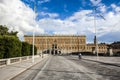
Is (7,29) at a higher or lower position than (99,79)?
higher

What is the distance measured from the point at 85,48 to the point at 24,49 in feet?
477

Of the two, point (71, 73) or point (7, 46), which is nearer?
point (71, 73)

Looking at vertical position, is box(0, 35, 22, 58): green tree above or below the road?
above

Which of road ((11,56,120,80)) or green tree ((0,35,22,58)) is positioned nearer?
road ((11,56,120,80))

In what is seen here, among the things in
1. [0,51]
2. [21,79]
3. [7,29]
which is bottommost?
[21,79]

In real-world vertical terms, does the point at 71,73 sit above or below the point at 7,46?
below

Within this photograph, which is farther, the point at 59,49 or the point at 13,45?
the point at 59,49

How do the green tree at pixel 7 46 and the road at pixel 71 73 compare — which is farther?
the green tree at pixel 7 46

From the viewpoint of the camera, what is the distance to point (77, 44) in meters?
199

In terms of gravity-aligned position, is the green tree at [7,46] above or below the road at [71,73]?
above

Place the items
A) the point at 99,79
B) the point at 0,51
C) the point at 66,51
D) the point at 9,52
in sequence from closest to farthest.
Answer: the point at 99,79
the point at 0,51
the point at 9,52
the point at 66,51

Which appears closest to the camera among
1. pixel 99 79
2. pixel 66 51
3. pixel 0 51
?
pixel 99 79

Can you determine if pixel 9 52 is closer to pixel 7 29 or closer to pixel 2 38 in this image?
pixel 2 38

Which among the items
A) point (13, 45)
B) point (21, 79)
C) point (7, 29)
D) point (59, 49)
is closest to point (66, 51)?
point (59, 49)
